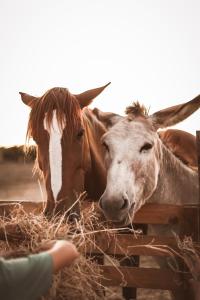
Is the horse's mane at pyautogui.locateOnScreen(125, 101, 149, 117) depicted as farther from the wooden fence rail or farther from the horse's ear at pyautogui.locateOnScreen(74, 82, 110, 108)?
the wooden fence rail

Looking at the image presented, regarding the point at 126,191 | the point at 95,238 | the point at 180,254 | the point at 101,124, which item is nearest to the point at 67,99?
the point at 101,124

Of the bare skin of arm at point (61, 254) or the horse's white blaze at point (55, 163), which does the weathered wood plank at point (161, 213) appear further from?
the bare skin of arm at point (61, 254)

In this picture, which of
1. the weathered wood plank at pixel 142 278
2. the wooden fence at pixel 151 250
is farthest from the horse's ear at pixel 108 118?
the weathered wood plank at pixel 142 278

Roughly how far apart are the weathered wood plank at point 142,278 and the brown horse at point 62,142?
0.60 m

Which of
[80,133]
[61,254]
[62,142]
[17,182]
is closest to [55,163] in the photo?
[62,142]

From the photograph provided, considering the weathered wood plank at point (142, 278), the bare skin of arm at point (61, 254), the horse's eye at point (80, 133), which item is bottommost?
the weathered wood plank at point (142, 278)

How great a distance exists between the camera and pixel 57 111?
11.6 feet

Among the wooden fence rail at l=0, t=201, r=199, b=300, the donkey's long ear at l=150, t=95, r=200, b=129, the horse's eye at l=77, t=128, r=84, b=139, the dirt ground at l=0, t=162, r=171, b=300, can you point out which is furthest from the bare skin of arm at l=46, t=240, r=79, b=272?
the dirt ground at l=0, t=162, r=171, b=300

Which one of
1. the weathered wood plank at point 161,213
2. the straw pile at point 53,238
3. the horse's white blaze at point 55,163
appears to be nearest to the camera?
the straw pile at point 53,238

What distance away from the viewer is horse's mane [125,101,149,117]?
3.71 metres

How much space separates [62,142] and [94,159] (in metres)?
0.80

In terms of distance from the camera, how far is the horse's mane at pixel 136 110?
3713 mm

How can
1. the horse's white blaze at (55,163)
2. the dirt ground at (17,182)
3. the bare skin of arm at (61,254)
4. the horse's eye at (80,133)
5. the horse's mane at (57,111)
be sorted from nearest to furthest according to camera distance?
the bare skin of arm at (61,254)
the horse's white blaze at (55,163)
the horse's mane at (57,111)
the horse's eye at (80,133)
the dirt ground at (17,182)

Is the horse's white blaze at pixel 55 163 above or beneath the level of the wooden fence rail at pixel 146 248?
above
